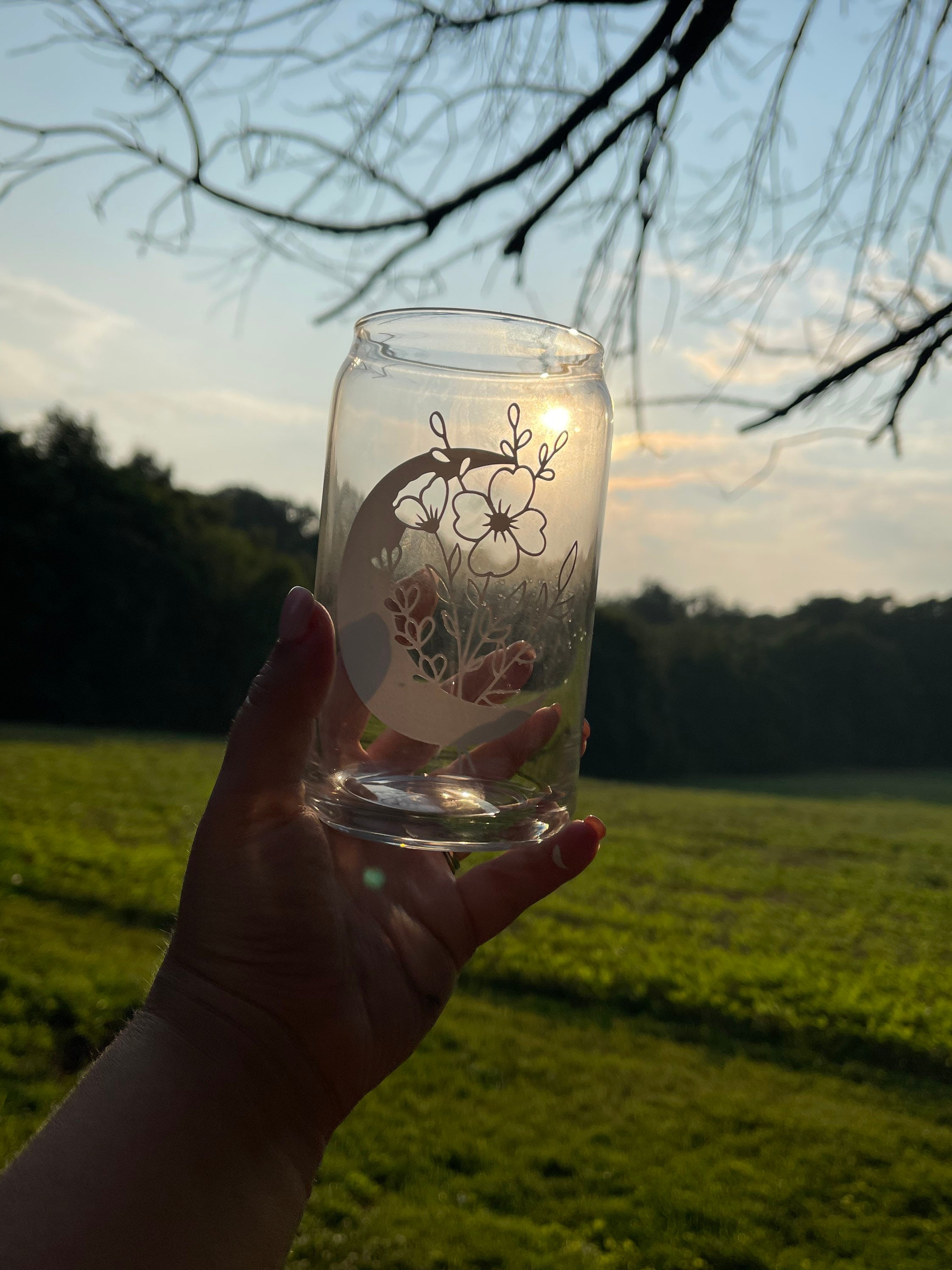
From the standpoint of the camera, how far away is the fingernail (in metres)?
1.42

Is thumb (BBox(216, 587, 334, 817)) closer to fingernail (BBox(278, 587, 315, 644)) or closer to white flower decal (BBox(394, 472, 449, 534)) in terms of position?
fingernail (BBox(278, 587, 315, 644))

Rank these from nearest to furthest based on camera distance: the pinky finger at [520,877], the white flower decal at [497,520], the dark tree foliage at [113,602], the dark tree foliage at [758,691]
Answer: the white flower decal at [497,520], the pinky finger at [520,877], the dark tree foliage at [758,691], the dark tree foliage at [113,602]

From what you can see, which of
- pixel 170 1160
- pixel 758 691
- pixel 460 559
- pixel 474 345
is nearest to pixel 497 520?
pixel 460 559

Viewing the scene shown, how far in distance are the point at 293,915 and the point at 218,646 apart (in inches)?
920

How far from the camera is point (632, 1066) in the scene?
468 cm

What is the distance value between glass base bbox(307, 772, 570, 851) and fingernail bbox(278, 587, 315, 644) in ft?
0.85

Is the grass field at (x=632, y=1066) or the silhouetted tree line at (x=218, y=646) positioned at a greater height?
the silhouetted tree line at (x=218, y=646)

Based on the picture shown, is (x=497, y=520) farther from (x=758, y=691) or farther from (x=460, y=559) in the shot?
(x=758, y=691)

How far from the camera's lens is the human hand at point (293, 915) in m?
1.48

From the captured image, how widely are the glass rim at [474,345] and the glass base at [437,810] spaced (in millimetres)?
635

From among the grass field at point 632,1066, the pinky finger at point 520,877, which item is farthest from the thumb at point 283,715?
the grass field at point 632,1066

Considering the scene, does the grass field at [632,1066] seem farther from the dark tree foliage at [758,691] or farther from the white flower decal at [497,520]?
the dark tree foliage at [758,691]

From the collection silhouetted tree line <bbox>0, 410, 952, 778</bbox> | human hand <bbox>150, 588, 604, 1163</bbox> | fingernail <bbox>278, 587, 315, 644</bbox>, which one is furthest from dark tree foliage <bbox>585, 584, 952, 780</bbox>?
fingernail <bbox>278, 587, 315, 644</bbox>

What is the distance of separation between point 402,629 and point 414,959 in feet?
2.27
